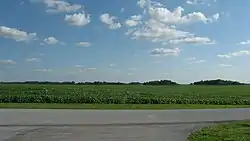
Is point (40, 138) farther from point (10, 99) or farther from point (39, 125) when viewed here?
point (10, 99)

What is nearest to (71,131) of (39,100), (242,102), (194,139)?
(194,139)

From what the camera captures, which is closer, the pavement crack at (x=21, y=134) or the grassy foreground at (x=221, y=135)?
the pavement crack at (x=21, y=134)

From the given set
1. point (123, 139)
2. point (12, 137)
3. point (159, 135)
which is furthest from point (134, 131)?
point (12, 137)

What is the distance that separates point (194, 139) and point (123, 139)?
2277 mm

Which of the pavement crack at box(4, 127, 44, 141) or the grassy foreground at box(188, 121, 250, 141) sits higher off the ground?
the pavement crack at box(4, 127, 44, 141)

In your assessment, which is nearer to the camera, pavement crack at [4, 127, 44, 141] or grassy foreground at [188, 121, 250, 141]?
pavement crack at [4, 127, 44, 141]

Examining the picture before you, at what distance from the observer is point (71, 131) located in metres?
15.0

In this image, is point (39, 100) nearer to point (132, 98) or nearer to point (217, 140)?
point (132, 98)

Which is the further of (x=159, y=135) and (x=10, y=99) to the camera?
(x=10, y=99)

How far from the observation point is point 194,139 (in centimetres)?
1304

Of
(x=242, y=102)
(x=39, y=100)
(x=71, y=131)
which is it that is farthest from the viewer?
(x=242, y=102)

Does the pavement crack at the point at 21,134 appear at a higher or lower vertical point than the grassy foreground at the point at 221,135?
higher

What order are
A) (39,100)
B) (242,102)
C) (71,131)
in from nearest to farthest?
(71,131) < (39,100) < (242,102)

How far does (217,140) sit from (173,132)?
2737 millimetres
